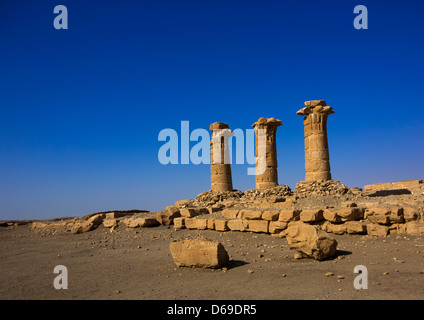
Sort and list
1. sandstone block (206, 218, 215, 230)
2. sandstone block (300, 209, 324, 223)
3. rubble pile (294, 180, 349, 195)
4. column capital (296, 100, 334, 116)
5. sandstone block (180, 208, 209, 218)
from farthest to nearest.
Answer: column capital (296, 100, 334, 116), rubble pile (294, 180, 349, 195), sandstone block (180, 208, 209, 218), sandstone block (206, 218, 215, 230), sandstone block (300, 209, 324, 223)

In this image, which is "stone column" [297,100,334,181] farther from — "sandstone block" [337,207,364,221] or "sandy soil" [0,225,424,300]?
"sandy soil" [0,225,424,300]

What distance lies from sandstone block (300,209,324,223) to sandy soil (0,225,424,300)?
3.54 feet

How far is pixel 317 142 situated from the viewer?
18938 mm

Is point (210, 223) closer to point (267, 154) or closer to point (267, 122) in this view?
point (267, 154)

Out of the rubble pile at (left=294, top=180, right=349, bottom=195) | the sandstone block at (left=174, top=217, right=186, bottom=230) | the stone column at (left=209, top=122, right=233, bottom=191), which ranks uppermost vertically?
the stone column at (left=209, top=122, right=233, bottom=191)

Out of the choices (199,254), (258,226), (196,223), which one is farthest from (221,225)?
(199,254)

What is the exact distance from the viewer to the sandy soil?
5.14m

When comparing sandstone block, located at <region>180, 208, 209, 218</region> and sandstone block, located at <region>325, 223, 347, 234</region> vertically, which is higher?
sandstone block, located at <region>180, 208, 209, 218</region>

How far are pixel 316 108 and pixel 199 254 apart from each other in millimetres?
15114

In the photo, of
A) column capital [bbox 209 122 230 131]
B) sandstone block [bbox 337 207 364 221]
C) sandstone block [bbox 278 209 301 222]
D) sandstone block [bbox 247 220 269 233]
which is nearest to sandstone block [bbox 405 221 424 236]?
sandstone block [bbox 337 207 364 221]

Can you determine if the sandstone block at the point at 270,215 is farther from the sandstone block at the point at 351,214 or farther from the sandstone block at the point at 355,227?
the sandstone block at the point at 355,227

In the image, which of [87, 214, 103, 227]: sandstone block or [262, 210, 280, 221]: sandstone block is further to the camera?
[87, 214, 103, 227]: sandstone block

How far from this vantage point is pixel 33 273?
24.8 feet
